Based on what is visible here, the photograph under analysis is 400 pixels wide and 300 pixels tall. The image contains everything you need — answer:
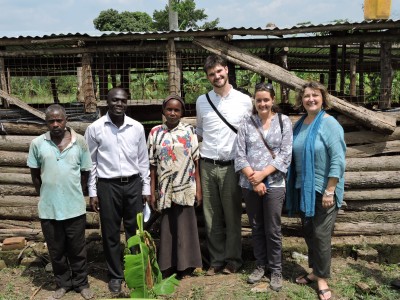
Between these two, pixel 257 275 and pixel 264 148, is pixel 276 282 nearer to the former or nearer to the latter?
pixel 257 275

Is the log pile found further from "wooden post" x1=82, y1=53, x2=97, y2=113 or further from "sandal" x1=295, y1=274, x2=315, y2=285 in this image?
"sandal" x1=295, y1=274, x2=315, y2=285

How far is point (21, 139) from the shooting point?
5707mm

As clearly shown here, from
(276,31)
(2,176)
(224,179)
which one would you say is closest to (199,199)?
(224,179)

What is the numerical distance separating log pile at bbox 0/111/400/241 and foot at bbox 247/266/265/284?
1.10 metres

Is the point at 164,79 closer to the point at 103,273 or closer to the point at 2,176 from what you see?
the point at 2,176

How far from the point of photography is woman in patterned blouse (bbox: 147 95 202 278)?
13.7 ft

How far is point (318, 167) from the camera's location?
3.82 metres

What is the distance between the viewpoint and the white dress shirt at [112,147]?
409 cm

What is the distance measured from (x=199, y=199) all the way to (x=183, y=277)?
0.95m

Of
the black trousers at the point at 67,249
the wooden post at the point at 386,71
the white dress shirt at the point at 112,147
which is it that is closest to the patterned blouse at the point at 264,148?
the white dress shirt at the point at 112,147

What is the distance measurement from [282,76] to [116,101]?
2209 mm

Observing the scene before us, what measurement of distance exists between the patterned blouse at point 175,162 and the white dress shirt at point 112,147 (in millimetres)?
230

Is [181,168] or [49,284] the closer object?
[181,168]

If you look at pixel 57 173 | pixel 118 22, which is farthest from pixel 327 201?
pixel 118 22
